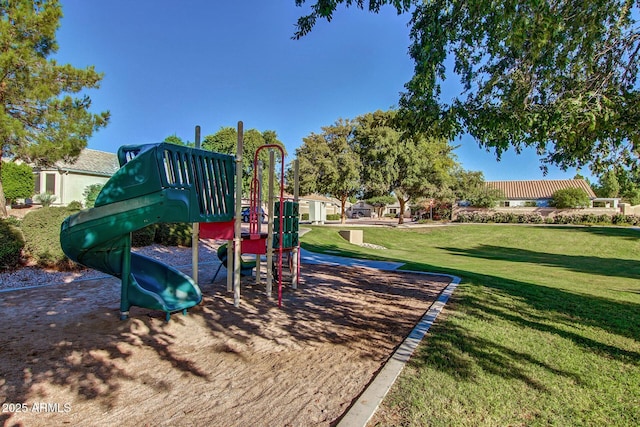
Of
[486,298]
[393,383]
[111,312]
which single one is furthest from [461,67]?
[111,312]

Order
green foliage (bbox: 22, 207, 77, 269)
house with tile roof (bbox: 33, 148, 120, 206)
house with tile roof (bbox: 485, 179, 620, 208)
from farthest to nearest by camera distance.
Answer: house with tile roof (bbox: 485, 179, 620, 208) → house with tile roof (bbox: 33, 148, 120, 206) → green foliage (bbox: 22, 207, 77, 269)

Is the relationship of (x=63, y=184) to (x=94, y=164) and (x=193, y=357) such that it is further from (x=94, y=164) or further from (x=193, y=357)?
(x=193, y=357)

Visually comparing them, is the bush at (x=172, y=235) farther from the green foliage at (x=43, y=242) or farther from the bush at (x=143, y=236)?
the green foliage at (x=43, y=242)

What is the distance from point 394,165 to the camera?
33.5 metres

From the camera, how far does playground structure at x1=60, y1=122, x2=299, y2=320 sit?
4.84 m

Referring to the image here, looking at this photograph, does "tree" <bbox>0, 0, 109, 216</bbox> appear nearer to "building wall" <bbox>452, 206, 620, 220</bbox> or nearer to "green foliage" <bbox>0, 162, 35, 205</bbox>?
"green foliage" <bbox>0, 162, 35, 205</bbox>

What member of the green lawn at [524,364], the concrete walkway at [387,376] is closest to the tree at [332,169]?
the green lawn at [524,364]

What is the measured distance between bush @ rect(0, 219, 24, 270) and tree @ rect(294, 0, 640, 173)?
690 cm

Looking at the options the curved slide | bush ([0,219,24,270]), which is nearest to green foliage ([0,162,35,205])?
bush ([0,219,24,270])

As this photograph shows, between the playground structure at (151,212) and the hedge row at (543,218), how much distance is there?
1550 inches

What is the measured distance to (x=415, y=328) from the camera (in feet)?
15.8

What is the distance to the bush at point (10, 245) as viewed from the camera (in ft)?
23.7

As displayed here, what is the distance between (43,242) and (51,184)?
64.8 feet

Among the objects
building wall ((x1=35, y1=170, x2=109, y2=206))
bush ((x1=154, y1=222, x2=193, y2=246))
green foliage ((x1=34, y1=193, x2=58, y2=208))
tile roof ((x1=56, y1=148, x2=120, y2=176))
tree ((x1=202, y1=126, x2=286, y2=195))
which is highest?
tree ((x1=202, y1=126, x2=286, y2=195))
